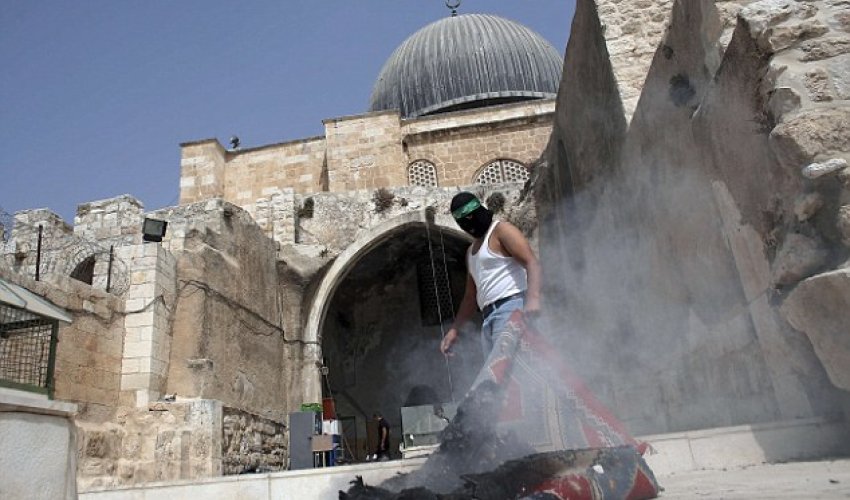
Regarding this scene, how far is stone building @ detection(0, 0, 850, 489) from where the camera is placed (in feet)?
8.91

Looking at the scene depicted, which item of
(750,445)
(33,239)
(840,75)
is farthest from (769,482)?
(33,239)

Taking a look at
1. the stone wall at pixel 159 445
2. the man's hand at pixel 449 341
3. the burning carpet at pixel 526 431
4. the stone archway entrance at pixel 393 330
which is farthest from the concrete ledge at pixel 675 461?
the stone archway entrance at pixel 393 330

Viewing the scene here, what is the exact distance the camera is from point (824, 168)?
2.42 metres

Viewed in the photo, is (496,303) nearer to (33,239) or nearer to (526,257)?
(526,257)

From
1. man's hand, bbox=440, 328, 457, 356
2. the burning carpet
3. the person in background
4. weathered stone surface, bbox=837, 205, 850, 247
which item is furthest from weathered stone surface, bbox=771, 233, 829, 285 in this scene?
the person in background

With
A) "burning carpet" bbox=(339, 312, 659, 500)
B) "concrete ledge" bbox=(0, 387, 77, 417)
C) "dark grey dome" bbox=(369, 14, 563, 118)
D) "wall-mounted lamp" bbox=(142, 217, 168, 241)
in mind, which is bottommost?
"burning carpet" bbox=(339, 312, 659, 500)

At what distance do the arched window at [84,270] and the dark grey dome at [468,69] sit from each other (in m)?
11.4

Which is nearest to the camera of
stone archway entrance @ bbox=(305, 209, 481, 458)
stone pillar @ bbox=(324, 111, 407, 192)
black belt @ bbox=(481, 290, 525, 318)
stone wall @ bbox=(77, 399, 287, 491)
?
black belt @ bbox=(481, 290, 525, 318)

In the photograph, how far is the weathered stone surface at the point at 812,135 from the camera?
8.11 ft

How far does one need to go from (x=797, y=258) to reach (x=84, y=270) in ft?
31.2

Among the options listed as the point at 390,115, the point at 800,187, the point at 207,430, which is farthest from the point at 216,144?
the point at 800,187

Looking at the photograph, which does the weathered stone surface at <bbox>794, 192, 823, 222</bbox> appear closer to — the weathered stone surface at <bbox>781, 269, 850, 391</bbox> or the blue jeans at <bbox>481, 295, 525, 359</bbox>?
the weathered stone surface at <bbox>781, 269, 850, 391</bbox>

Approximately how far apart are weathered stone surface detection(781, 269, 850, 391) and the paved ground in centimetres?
37

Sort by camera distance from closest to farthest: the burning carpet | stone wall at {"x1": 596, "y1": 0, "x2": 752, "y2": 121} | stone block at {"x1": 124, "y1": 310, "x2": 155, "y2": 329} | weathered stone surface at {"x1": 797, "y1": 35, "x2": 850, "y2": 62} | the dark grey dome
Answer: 1. the burning carpet
2. weathered stone surface at {"x1": 797, "y1": 35, "x2": 850, "y2": 62}
3. stone wall at {"x1": 596, "y1": 0, "x2": 752, "y2": 121}
4. stone block at {"x1": 124, "y1": 310, "x2": 155, "y2": 329}
5. the dark grey dome
